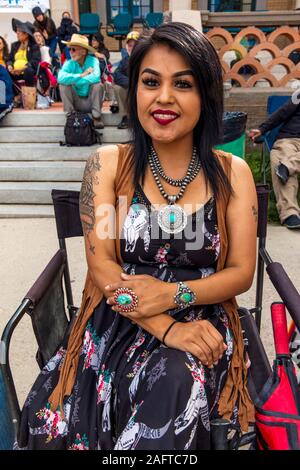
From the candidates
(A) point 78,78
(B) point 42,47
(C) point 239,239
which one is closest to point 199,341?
(C) point 239,239

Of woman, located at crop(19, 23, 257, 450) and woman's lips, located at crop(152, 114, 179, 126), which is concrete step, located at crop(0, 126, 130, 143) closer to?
woman, located at crop(19, 23, 257, 450)

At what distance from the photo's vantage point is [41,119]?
6.08 m

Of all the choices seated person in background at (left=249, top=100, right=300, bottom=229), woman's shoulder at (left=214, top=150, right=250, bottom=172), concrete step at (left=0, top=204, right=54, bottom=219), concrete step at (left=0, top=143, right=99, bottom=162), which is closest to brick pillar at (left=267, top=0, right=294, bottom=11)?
seated person in background at (left=249, top=100, right=300, bottom=229)

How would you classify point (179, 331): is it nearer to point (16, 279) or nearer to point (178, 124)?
point (178, 124)

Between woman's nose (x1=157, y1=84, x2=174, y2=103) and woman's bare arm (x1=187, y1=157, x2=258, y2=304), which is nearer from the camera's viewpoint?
woman's nose (x1=157, y1=84, x2=174, y2=103)

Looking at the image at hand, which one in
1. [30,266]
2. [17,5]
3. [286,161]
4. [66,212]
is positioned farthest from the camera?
[17,5]

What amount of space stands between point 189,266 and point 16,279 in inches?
92.9

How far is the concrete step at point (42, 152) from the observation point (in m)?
5.48

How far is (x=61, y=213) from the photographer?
203 cm

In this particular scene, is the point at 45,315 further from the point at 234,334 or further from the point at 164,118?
the point at 164,118

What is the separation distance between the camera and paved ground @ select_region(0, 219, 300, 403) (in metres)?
2.71

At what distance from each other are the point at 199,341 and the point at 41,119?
5332mm

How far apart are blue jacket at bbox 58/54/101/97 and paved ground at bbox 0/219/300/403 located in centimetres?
208

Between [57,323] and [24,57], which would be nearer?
[57,323]
